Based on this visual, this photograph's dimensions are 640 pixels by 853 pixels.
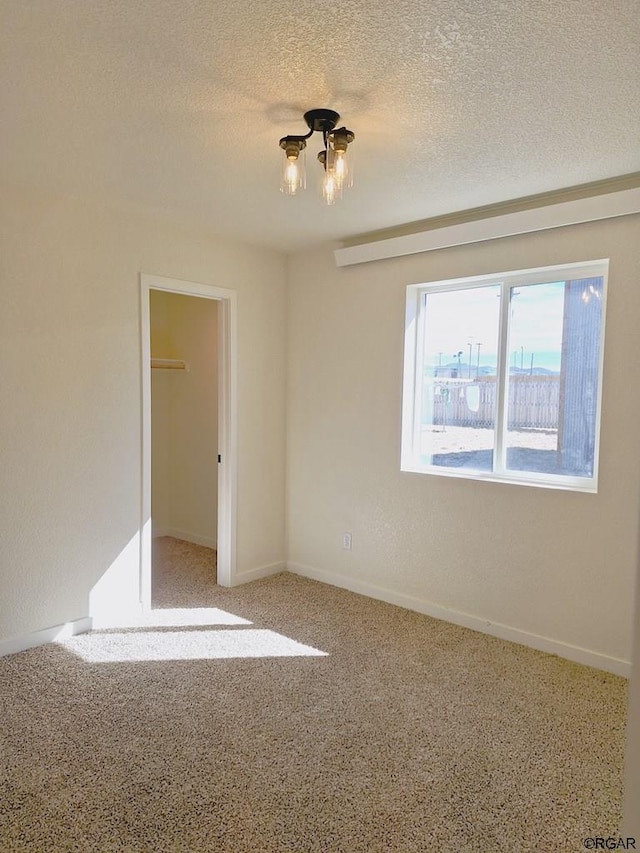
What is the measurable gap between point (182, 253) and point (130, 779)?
2950 millimetres

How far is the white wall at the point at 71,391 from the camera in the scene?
3010 millimetres

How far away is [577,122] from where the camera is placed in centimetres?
217

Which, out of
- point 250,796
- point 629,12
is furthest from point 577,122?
point 250,796

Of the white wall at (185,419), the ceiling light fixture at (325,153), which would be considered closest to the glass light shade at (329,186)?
the ceiling light fixture at (325,153)

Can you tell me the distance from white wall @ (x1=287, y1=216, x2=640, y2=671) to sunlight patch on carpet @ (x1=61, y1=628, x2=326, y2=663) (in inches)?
39.1

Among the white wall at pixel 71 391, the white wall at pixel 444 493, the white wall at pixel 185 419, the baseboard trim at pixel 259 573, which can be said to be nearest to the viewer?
the white wall at pixel 444 493


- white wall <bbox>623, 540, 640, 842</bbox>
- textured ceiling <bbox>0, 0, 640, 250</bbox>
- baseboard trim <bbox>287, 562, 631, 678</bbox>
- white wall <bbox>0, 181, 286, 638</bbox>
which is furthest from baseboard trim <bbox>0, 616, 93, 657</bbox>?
white wall <bbox>623, 540, 640, 842</bbox>

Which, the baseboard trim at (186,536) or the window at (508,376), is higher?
the window at (508,376)

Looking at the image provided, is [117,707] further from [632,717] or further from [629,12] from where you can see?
[629,12]

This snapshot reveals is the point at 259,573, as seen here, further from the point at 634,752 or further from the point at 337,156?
the point at 634,752

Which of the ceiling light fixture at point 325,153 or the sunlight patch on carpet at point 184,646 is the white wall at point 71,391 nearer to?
the sunlight patch on carpet at point 184,646

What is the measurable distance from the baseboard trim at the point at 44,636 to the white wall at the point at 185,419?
6.03ft

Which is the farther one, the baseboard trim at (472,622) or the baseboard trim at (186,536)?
the baseboard trim at (186,536)

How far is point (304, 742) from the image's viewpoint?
2312mm
